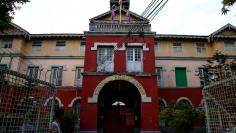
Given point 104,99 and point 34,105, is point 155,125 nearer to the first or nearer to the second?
point 104,99

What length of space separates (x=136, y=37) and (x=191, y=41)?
9.51m

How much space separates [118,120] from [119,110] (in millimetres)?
866

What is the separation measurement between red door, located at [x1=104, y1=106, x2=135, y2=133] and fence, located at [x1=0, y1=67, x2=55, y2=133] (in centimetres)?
1375

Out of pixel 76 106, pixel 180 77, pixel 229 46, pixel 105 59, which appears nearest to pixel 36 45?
pixel 76 106

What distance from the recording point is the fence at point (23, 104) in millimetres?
4049

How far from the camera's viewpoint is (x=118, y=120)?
61.9ft

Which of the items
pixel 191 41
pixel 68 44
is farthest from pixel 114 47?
pixel 191 41

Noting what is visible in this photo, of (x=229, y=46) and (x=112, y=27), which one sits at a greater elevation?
(x=229, y=46)

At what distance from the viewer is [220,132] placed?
4.65 m

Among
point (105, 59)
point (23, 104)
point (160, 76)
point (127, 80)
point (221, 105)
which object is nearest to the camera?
point (23, 104)

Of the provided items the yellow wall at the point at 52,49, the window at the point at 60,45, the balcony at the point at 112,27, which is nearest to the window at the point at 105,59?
the balcony at the point at 112,27

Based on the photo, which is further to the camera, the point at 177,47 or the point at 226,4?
the point at 177,47

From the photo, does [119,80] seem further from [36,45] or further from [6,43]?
[6,43]

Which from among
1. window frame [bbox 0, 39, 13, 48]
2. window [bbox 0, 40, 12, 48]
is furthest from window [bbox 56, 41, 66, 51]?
window [bbox 0, 40, 12, 48]
